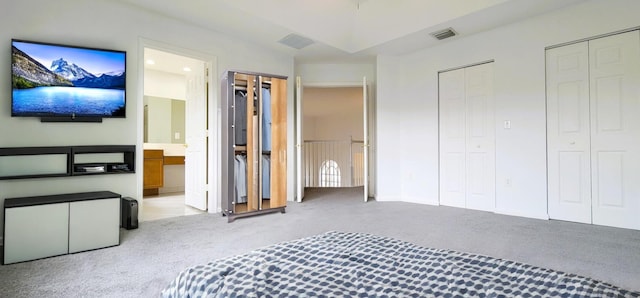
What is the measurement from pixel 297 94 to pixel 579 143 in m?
3.94

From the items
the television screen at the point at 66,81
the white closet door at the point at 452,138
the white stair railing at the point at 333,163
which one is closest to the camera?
the television screen at the point at 66,81

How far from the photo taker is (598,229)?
10.9ft

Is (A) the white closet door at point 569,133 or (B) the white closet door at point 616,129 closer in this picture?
(B) the white closet door at point 616,129

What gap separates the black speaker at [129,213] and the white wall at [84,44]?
21cm

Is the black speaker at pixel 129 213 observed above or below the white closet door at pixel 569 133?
below

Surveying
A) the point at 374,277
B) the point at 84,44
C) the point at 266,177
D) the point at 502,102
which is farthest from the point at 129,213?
the point at 502,102

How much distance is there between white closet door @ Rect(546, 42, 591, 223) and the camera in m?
3.62

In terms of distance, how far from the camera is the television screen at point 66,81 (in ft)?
9.28

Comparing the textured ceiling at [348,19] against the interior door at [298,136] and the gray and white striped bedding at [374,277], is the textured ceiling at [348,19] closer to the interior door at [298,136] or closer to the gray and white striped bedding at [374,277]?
the interior door at [298,136]

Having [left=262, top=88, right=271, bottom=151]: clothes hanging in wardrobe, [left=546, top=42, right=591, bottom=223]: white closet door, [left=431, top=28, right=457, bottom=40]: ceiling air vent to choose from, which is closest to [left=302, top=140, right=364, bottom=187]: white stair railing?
[left=431, top=28, right=457, bottom=40]: ceiling air vent

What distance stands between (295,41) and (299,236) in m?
2.97

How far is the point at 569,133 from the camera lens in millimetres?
3729

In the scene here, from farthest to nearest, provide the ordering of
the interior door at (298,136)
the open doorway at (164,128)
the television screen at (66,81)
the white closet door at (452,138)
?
the open doorway at (164,128)
the interior door at (298,136)
the white closet door at (452,138)
the television screen at (66,81)

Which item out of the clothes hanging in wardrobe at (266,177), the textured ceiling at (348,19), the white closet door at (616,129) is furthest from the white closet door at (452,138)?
the clothes hanging in wardrobe at (266,177)
